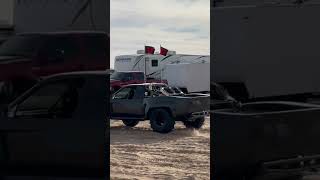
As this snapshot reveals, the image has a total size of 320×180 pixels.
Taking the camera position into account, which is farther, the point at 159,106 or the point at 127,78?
the point at 127,78

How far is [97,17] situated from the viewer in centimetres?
271

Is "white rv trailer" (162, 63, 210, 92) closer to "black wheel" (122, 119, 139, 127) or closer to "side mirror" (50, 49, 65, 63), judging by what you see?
"black wheel" (122, 119, 139, 127)

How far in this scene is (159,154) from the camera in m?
8.37

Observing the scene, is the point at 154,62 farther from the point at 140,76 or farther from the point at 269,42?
the point at 269,42

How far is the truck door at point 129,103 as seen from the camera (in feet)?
39.0

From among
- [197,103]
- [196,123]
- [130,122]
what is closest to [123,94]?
[130,122]

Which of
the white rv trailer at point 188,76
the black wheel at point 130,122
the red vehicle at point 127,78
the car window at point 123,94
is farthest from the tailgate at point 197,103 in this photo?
the white rv trailer at point 188,76

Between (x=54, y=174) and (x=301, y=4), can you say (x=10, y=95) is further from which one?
(x=301, y=4)

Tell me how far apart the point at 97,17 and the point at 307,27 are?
1.24m

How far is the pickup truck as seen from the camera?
2.72 meters

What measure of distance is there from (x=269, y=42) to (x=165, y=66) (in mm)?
21521

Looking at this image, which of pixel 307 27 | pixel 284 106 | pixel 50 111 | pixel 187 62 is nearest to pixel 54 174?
pixel 50 111

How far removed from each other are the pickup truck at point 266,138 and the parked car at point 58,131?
2.35 ft

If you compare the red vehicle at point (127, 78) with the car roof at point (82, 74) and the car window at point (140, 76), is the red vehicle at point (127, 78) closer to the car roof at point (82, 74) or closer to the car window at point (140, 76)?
the car window at point (140, 76)
